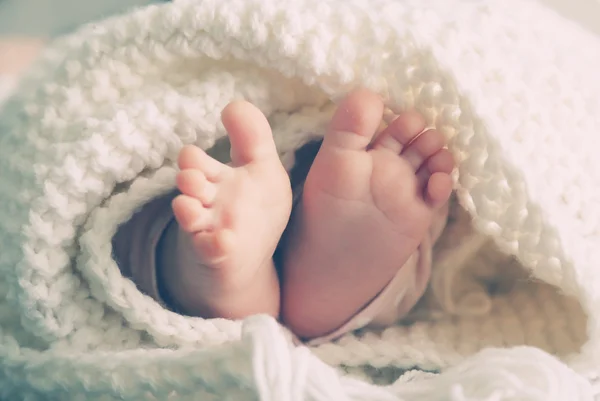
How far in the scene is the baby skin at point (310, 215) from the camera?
1.44 feet

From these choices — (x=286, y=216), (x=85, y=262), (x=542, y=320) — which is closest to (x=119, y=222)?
(x=85, y=262)

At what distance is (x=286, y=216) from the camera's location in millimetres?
497

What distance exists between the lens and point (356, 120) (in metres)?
0.48

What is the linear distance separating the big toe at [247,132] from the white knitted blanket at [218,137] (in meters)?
0.05

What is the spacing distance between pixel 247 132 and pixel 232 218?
69mm

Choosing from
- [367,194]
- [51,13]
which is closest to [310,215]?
[367,194]

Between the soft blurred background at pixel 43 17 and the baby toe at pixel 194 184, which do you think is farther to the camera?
the soft blurred background at pixel 43 17

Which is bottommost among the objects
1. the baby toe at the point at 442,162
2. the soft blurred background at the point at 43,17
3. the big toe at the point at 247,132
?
the soft blurred background at the point at 43,17

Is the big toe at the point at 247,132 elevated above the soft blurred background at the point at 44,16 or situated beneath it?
elevated above

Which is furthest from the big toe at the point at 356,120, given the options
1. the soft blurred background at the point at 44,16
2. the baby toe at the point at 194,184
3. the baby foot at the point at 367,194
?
the soft blurred background at the point at 44,16

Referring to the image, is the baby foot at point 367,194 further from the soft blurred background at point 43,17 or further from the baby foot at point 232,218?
the soft blurred background at point 43,17

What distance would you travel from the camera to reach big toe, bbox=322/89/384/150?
0.48m

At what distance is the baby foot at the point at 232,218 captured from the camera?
0.42m

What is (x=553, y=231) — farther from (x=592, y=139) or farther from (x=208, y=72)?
(x=208, y=72)
